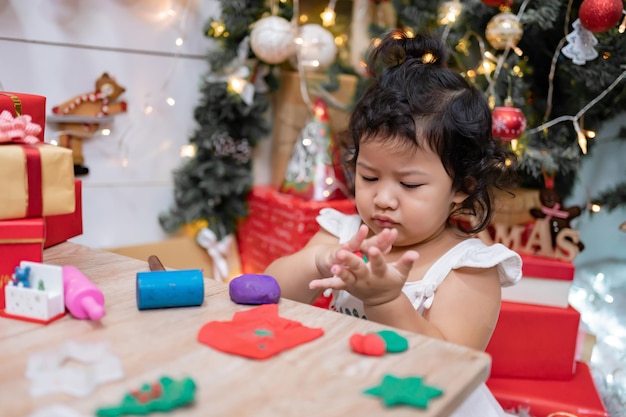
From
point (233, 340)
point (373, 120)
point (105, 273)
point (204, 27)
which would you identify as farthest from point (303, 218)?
point (233, 340)

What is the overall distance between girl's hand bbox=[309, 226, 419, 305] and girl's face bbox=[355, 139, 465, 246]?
0.21 m

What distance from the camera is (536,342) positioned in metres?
1.32

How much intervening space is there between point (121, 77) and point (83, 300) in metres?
→ 1.07

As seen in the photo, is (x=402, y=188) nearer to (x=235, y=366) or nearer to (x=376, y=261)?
(x=376, y=261)

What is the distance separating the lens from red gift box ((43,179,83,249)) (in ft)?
3.10

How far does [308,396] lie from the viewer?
483mm

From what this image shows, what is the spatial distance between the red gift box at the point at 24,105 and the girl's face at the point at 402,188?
0.50 meters

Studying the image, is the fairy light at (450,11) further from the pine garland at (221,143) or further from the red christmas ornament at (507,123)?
the pine garland at (221,143)

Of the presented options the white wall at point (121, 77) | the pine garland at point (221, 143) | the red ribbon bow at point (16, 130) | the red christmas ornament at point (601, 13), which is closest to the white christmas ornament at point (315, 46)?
Answer: the pine garland at point (221, 143)

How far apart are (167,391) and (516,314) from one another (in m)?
1.03

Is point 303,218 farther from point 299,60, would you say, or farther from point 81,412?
point 81,412

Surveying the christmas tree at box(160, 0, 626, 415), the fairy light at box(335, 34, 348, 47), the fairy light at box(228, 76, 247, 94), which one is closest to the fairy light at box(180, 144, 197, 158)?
the christmas tree at box(160, 0, 626, 415)

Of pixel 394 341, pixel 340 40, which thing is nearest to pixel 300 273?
pixel 394 341

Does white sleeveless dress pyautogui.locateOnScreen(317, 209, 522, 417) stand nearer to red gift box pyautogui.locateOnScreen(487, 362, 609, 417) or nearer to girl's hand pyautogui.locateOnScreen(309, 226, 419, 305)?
girl's hand pyautogui.locateOnScreen(309, 226, 419, 305)
